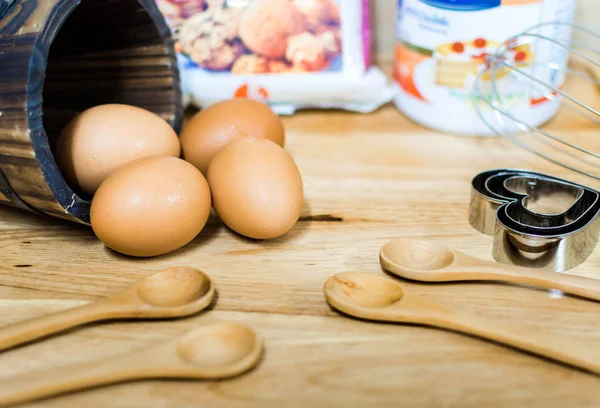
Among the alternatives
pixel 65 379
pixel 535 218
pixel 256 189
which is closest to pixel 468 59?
pixel 535 218

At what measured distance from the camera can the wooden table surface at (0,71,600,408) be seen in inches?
19.2

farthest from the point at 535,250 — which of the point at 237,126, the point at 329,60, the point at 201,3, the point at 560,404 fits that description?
the point at 201,3

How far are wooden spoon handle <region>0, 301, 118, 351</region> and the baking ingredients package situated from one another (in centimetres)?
48

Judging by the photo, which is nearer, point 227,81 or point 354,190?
point 354,190

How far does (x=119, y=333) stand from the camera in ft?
1.83

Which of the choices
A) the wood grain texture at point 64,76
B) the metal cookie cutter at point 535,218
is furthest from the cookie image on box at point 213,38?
the metal cookie cutter at point 535,218

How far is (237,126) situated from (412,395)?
1.25 ft

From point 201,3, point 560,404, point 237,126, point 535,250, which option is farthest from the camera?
point 201,3

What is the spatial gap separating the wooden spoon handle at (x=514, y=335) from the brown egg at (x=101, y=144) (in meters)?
0.33

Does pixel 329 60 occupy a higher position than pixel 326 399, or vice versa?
pixel 329 60

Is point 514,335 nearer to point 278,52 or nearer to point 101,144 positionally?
point 101,144

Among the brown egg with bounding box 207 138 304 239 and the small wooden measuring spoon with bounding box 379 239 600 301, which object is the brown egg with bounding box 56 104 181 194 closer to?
the brown egg with bounding box 207 138 304 239

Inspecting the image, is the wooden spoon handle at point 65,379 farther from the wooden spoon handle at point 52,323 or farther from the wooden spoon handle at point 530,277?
the wooden spoon handle at point 530,277

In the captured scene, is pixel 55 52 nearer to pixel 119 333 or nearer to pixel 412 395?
pixel 119 333
